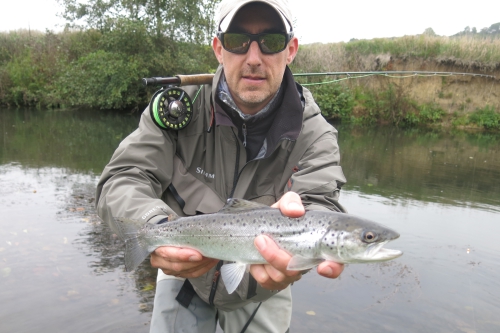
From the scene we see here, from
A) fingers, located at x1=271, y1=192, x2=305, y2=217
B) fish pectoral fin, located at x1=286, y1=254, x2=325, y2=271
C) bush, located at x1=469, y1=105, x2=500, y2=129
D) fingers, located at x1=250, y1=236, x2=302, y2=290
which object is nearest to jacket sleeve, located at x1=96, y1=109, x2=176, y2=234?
fingers, located at x1=250, y1=236, x2=302, y2=290

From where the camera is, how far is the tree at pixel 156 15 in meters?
27.7

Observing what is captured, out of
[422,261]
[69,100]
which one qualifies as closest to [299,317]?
[422,261]

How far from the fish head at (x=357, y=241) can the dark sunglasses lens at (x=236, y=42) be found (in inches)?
61.4

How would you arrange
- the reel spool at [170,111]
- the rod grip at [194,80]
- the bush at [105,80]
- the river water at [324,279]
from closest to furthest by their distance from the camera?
the reel spool at [170,111]
the rod grip at [194,80]
the river water at [324,279]
the bush at [105,80]

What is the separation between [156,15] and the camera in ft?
92.0

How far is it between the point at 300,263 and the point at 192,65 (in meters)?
25.1

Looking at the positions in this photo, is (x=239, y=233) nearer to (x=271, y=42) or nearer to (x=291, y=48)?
(x=271, y=42)

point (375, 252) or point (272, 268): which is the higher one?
point (375, 252)

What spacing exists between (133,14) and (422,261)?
2628 cm

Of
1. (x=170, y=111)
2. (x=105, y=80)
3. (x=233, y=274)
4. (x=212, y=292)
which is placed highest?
(x=170, y=111)

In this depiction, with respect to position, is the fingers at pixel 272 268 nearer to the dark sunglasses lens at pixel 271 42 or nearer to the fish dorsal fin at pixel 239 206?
the fish dorsal fin at pixel 239 206

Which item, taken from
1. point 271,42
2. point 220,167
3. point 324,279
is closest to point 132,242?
point 220,167

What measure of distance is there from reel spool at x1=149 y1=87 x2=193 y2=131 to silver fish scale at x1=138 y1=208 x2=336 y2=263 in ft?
2.79

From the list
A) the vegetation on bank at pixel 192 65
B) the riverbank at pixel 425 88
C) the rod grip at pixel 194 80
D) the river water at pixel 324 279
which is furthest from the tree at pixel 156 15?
the rod grip at pixel 194 80
